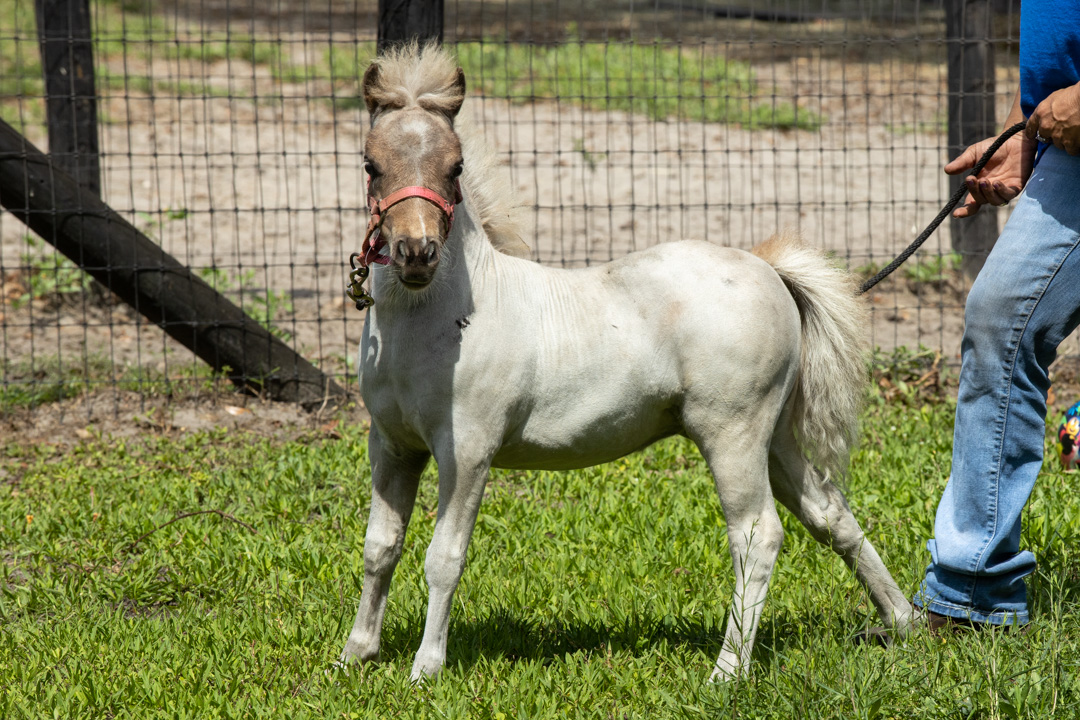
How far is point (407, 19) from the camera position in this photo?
5973mm

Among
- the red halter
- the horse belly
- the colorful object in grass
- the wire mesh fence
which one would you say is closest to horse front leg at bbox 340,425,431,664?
the horse belly

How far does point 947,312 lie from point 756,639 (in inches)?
198

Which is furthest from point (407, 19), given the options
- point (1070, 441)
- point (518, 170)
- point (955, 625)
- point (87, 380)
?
point (518, 170)

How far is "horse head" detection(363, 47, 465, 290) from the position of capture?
2725 mm

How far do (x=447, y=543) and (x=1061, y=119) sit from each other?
2.05 m

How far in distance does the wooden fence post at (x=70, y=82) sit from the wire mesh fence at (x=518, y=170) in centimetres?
22

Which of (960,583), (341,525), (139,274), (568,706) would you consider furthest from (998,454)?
(139,274)

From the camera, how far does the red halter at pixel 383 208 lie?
9.14 feet

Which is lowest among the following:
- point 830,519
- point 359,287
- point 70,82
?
point 830,519

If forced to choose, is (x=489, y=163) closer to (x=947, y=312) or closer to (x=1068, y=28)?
(x=1068, y=28)

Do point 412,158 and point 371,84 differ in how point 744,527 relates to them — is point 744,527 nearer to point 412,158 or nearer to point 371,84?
point 412,158

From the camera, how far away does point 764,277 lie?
3320 millimetres

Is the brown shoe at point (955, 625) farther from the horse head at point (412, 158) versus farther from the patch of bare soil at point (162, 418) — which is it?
the patch of bare soil at point (162, 418)

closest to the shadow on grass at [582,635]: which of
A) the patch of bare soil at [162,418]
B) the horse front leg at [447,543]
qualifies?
the horse front leg at [447,543]
